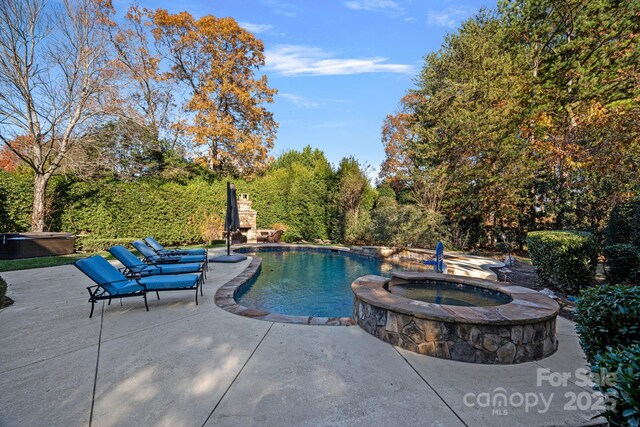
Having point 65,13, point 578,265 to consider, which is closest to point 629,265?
point 578,265

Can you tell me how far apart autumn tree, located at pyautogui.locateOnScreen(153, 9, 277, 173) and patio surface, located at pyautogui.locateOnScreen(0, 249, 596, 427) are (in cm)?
1720

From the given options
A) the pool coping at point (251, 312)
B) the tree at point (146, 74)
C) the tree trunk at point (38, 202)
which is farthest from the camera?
the tree at point (146, 74)

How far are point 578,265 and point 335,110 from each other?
42.8ft

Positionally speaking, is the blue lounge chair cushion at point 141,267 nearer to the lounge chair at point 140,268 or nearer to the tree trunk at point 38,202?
the lounge chair at point 140,268

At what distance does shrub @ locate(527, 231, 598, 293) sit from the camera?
5.63 metres

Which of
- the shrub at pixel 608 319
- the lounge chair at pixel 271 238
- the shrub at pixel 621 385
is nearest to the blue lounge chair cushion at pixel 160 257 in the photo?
the shrub at pixel 608 319

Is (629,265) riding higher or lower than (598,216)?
lower

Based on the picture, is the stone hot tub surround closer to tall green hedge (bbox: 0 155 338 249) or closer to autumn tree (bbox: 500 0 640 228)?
autumn tree (bbox: 500 0 640 228)

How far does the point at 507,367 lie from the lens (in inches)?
116

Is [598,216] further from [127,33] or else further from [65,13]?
[127,33]

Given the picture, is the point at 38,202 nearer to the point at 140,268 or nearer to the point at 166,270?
the point at 140,268

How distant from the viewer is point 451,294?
198 inches

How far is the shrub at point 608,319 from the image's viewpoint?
189 cm

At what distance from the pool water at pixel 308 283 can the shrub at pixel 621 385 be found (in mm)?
3979
